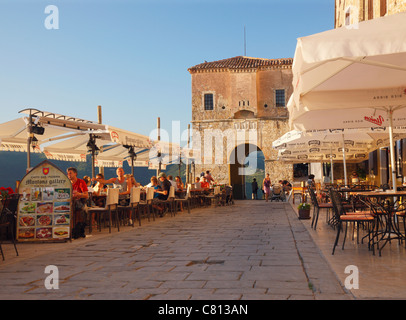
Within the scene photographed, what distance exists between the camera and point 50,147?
13422 millimetres

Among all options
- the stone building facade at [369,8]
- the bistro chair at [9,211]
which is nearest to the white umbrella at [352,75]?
the bistro chair at [9,211]

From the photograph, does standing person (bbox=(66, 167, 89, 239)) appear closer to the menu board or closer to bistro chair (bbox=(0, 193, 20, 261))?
the menu board

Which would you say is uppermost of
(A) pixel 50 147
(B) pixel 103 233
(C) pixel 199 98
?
(C) pixel 199 98

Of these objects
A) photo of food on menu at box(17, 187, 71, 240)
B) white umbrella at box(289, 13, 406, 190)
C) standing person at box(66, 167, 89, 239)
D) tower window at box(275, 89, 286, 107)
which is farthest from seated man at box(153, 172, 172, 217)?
tower window at box(275, 89, 286, 107)

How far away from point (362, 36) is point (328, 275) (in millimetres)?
2385

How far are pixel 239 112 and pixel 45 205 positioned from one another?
25344mm

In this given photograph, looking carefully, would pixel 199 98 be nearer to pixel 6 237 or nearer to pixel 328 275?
pixel 6 237

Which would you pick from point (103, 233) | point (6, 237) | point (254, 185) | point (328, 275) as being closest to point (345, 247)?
point (328, 275)

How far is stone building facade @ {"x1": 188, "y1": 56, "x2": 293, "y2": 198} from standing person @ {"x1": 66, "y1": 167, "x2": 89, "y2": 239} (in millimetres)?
23449

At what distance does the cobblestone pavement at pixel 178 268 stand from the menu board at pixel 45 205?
33 cm

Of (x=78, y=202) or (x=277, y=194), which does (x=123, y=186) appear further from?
(x=277, y=194)

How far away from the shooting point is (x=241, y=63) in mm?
32531

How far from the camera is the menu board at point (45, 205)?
766 centimetres
